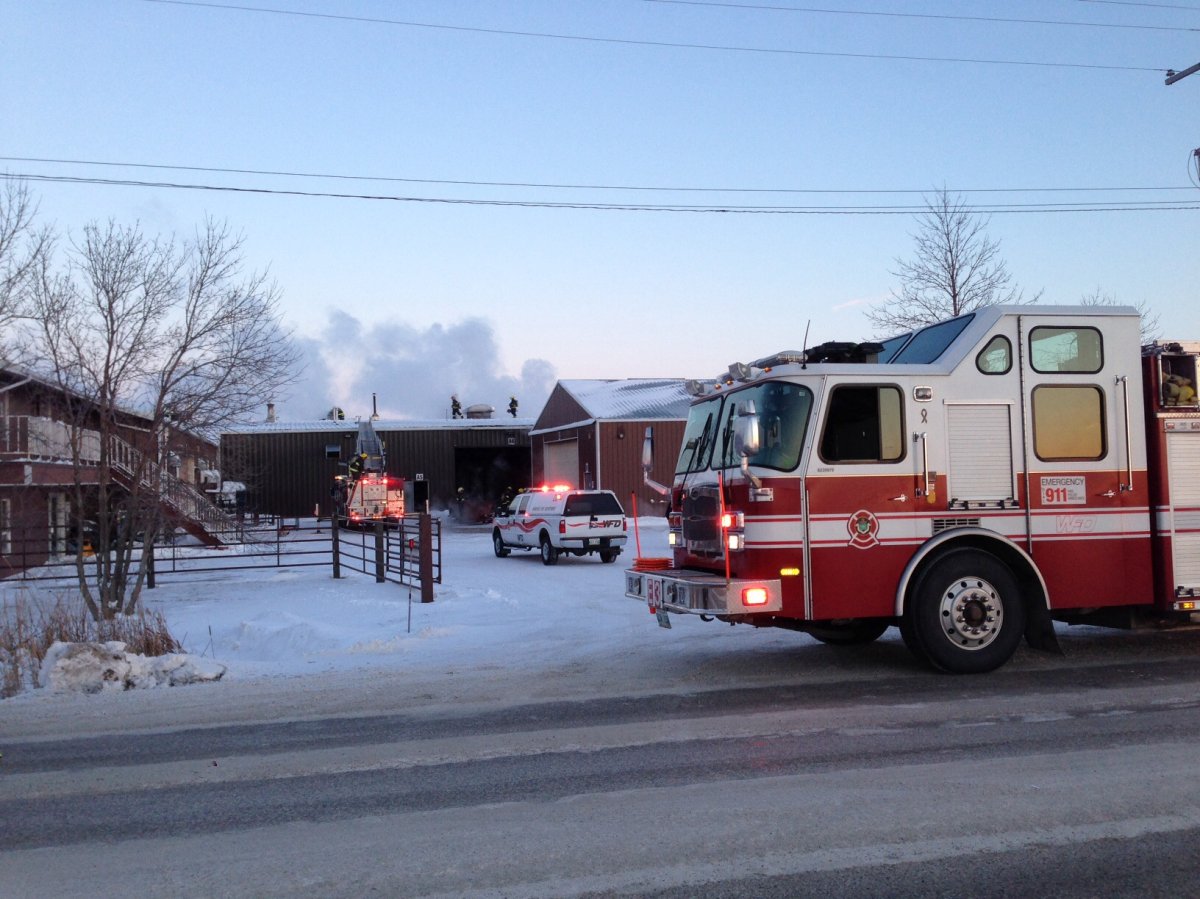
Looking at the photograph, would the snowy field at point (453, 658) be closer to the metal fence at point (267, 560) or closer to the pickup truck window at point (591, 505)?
the metal fence at point (267, 560)

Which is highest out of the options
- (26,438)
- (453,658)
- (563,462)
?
(26,438)

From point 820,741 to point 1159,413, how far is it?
185 inches

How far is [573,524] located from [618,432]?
700 inches

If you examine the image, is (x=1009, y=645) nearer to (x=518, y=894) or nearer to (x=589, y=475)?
(x=518, y=894)

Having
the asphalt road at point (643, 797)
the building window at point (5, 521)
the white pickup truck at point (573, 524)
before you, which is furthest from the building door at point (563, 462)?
the asphalt road at point (643, 797)

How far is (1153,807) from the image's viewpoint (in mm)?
5477

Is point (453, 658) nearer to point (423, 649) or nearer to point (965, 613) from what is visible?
point (423, 649)

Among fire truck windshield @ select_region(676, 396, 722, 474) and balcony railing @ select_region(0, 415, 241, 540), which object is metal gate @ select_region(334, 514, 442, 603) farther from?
fire truck windshield @ select_region(676, 396, 722, 474)

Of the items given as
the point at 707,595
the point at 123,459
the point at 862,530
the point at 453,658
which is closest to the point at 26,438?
the point at 123,459

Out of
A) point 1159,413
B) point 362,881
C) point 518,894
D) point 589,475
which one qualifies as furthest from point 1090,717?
point 589,475

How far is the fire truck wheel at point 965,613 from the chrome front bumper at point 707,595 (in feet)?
4.30

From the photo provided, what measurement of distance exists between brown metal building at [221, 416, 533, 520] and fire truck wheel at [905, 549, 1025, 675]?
42.8 meters

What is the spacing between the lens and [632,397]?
45031mm

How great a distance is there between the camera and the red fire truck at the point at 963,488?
857cm
